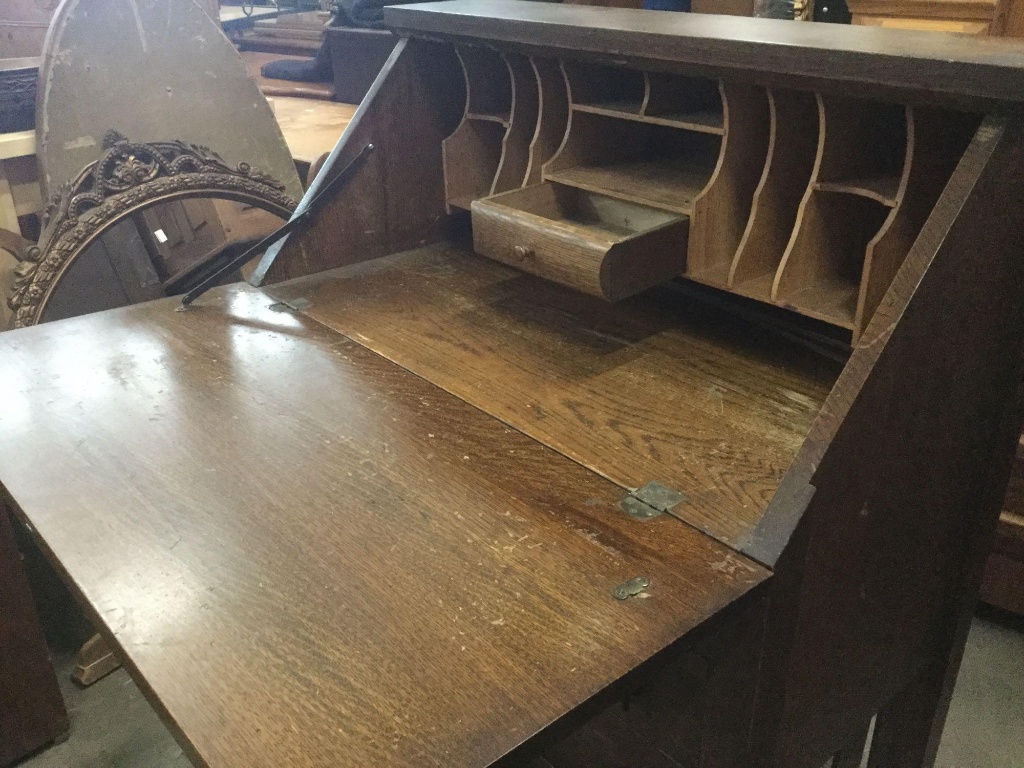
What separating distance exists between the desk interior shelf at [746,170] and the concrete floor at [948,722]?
1.15 meters

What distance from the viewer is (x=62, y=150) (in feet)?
6.34

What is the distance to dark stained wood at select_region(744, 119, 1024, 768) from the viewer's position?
83cm

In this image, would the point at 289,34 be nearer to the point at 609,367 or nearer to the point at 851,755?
the point at 609,367

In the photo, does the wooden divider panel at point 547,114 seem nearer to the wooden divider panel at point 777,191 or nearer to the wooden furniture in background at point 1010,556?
the wooden divider panel at point 777,191

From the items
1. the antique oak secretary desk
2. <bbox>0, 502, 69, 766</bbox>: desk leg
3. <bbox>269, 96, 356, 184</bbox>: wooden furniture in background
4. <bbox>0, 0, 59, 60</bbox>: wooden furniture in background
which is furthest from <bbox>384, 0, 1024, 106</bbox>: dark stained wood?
<bbox>0, 0, 59, 60</bbox>: wooden furniture in background

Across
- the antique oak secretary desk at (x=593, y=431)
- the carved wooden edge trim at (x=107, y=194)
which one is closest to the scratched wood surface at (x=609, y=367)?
the antique oak secretary desk at (x=593, y=431)

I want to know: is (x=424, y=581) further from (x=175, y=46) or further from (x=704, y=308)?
(x=175, y=46)

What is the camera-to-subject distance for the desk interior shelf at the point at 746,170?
38.9 inches

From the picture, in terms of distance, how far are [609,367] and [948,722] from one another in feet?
3.95

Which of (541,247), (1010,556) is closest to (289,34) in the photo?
(541,247)

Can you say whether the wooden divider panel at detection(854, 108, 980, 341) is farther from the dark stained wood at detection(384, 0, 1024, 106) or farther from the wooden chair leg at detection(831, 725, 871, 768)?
the wooden chair leg at detection(831, 725, 871, 768)

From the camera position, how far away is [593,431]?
1055 mm

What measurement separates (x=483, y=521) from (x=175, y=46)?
169cm

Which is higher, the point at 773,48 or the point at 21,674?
the point at 773,48
